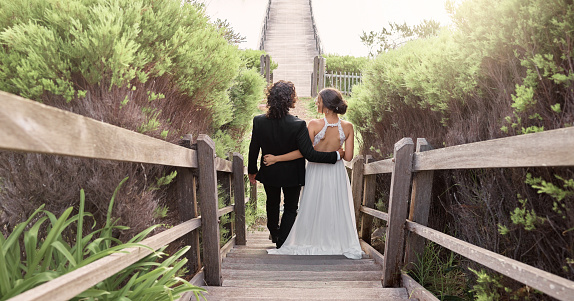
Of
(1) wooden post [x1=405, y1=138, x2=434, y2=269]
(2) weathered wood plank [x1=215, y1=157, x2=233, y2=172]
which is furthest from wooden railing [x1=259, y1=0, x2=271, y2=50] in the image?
(1) wooden post [x1=405, y1=138, x2=434, y2=269]

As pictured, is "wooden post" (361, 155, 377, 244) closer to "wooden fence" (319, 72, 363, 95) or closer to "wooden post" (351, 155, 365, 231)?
"wooden post" (351, 155, 365, 231)

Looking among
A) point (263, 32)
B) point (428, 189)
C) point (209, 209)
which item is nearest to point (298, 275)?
point (209, 209)

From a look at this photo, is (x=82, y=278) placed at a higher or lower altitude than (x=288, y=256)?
higher

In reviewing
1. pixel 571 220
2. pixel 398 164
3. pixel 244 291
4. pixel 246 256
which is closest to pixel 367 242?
pixel 246 256

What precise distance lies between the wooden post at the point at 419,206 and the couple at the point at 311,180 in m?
1.62

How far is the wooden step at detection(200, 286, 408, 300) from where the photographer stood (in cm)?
308

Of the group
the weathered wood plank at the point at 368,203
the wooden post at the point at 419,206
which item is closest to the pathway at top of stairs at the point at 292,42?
the weathered wood plank at the point at 368,203

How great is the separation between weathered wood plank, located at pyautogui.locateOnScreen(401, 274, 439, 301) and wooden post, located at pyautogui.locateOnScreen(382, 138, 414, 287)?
4.3 inches

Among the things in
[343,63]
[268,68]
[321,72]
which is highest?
[343,63]

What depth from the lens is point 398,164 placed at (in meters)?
3.43

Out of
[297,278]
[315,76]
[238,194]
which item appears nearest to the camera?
[297,278]

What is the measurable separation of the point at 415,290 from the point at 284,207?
90.7 inches

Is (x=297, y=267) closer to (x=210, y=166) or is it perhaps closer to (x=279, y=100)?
(x=210, y=166)

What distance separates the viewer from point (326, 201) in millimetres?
5309
